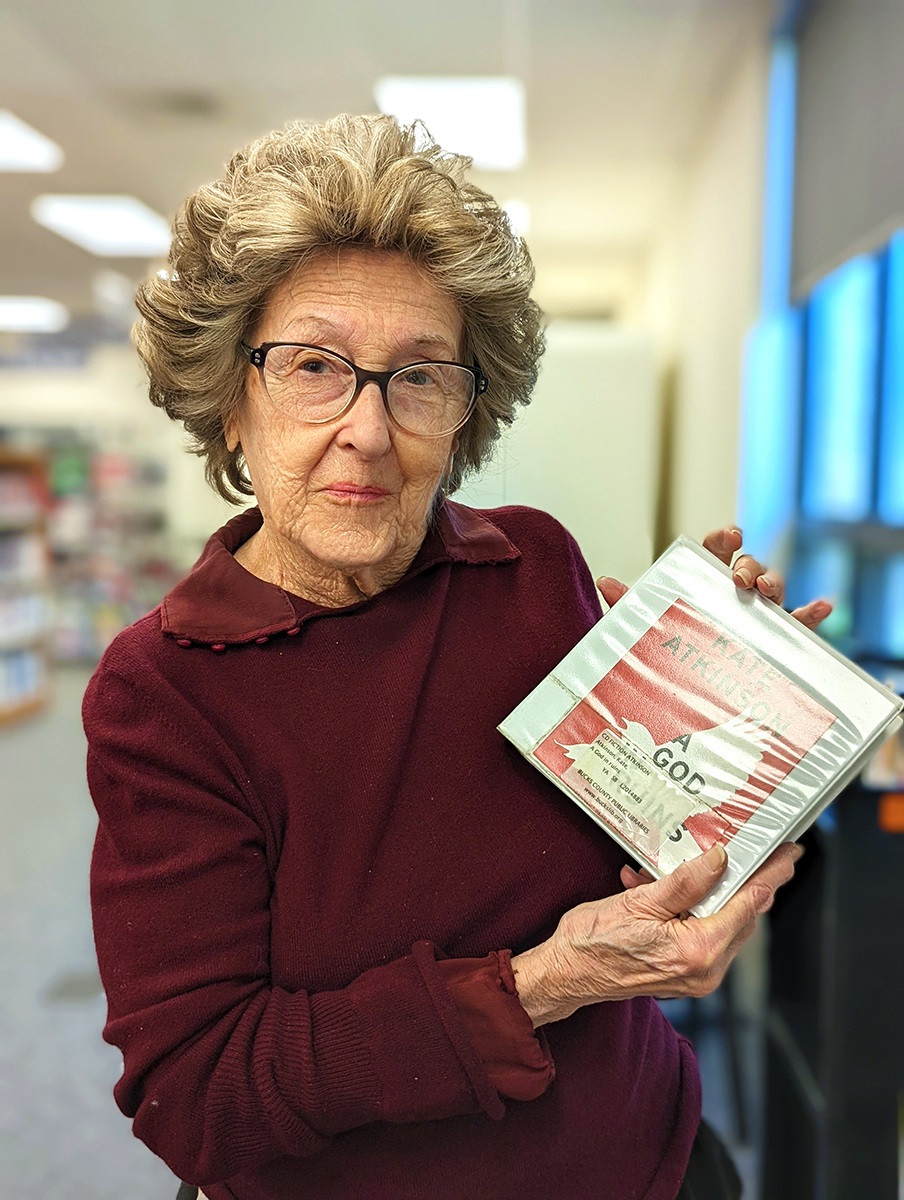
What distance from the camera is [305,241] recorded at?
0.87 meters

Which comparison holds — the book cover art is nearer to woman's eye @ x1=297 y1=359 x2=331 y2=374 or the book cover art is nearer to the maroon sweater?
the maroon sweater

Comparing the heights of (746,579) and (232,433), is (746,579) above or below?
below

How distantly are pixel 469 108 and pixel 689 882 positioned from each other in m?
1.95

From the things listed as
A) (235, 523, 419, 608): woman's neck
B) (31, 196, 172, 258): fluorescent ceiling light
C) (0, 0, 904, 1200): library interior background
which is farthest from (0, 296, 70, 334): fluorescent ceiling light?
(235, 523, 419, 608): woman's neck

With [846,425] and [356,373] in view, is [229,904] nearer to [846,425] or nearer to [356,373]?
[356,373]

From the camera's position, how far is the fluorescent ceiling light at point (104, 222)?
6.67ft

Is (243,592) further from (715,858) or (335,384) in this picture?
Result: (715,858)

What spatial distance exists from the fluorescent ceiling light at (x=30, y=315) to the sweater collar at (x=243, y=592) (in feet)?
4.30

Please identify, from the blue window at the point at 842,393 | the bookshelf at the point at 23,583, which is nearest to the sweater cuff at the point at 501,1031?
the bookshelf at the point at 23,583

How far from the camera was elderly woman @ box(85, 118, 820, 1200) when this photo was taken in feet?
2.71

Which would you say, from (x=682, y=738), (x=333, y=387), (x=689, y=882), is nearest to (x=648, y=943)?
(x=689, y=882)

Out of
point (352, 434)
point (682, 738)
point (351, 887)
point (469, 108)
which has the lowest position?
point (351, 887)

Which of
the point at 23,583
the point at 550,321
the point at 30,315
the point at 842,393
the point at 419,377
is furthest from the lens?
the point at 842,393

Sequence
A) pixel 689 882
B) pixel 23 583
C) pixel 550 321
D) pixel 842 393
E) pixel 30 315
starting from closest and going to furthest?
pixel 689 882 → pixel 550 321 → pixel 30 315 → pixel 23 583 → pixel 842 393
